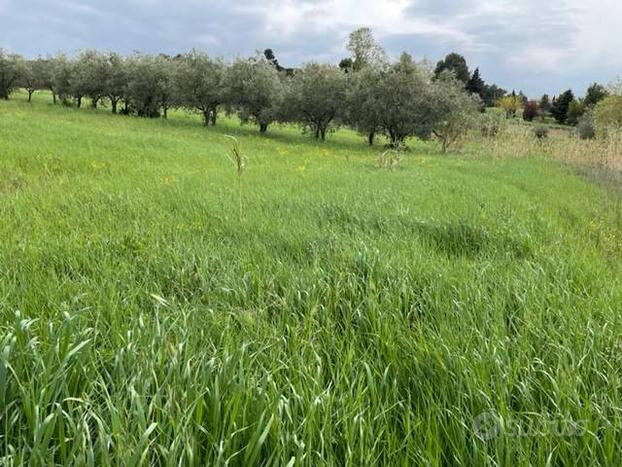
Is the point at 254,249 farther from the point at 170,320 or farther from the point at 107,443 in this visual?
the point at 107,443

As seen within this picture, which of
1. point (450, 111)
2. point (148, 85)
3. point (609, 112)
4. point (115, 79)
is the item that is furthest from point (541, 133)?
point (115, 79)

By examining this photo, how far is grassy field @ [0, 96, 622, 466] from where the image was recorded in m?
1.81

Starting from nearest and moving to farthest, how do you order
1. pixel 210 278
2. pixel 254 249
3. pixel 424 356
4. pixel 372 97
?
pixel 424 356 < pixel 210 278 < pixel 254 249 < pixel 372 97

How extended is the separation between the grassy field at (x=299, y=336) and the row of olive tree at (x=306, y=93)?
72.6ft

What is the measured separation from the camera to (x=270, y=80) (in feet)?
104

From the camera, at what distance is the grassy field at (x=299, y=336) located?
181 centimetres

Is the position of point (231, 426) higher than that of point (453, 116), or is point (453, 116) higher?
point (453, 116)

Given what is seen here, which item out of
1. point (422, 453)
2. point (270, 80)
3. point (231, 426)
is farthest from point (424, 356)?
point (270, 80)

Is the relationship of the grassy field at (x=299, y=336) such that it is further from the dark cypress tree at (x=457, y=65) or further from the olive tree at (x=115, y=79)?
the dark cypress tree at (x=457, y=65)

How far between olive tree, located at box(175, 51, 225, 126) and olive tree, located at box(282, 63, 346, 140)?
18.3 ft

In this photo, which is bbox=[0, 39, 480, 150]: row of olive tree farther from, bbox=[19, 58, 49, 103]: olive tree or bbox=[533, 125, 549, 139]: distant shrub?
bbox=[19, 58, 49, 103]: olive tree

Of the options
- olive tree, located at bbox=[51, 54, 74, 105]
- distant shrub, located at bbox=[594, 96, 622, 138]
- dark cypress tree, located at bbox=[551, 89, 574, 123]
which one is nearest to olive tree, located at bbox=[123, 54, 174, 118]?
olive tree, located at bbox=[51, 54, 74, 105]

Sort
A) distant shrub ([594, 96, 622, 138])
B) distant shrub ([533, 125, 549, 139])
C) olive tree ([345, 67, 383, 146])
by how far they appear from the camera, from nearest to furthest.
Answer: olive tree ([345, 67, 383, 146])
distant shrub ([533, 125, 549, 139])
distant shrub ([594, 96, 622, 138])

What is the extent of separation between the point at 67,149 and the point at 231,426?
12.4 meters
